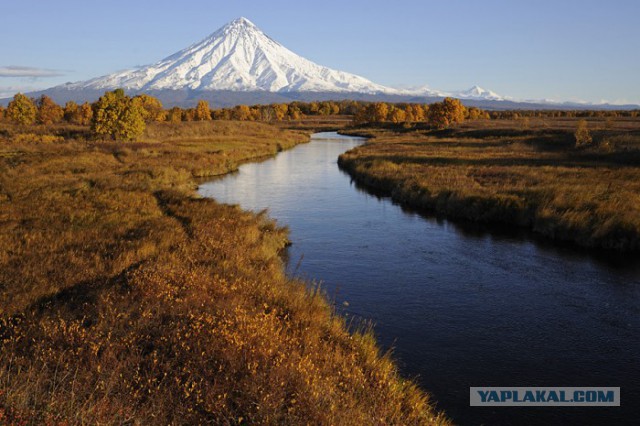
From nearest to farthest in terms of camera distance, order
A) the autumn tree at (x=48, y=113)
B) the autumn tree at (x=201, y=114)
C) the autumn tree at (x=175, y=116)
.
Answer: the autumn tree at (x=48, y=113), the autumn tree at (x=175, y=116), the autumn tree at (x=201, y=114)

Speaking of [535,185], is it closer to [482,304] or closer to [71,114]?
[482,304]

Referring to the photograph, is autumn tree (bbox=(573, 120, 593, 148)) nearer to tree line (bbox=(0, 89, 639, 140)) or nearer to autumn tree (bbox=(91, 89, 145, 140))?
tree line (bbox=(0, 89, 639, 140))

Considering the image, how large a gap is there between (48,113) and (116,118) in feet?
236

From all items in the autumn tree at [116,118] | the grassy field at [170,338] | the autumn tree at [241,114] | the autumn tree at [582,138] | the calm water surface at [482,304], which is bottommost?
the calm water surface at [482,304]

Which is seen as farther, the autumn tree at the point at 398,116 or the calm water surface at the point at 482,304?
the autumn tree at the point at 398,116

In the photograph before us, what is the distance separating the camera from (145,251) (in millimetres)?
15555

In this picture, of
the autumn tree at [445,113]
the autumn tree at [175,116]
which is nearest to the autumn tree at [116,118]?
the autumn tree at [445,113]

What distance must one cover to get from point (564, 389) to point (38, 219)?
20645 millimetres

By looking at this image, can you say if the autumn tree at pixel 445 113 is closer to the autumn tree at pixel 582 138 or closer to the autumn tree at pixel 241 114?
the autumn tree at pixel 582 138

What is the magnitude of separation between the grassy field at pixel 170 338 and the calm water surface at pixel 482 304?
5.73 feet

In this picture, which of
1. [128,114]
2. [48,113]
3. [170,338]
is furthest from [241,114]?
[170,338]

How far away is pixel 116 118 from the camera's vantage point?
68562 millimetres

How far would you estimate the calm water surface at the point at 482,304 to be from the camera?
1116 cm

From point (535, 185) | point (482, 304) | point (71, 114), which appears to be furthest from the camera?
point (71, 114)
